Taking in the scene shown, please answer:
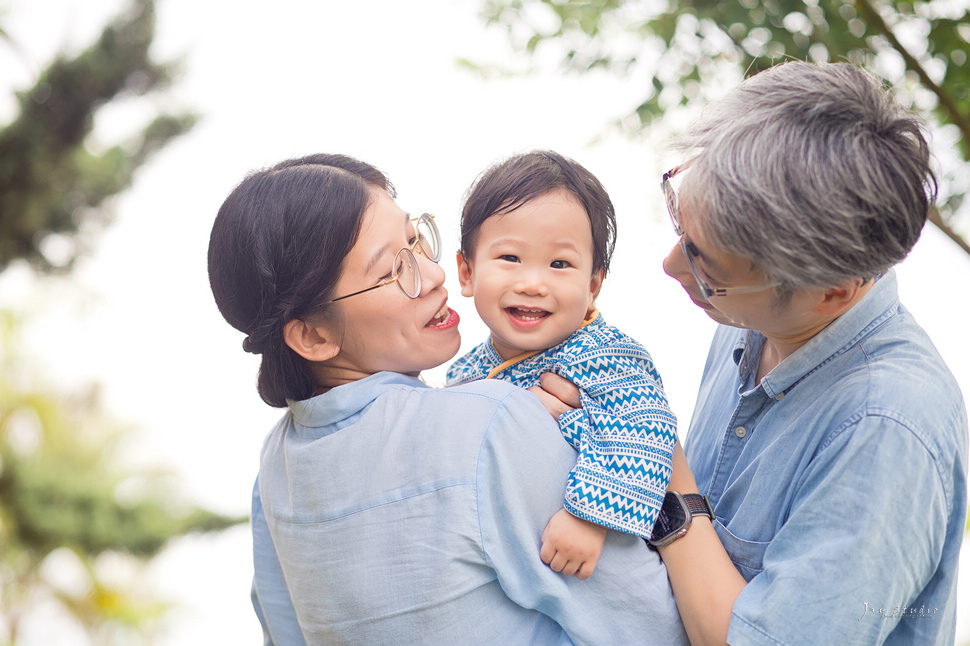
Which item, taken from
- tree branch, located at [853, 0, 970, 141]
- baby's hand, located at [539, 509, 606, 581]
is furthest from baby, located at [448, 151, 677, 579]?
tree branch, located at [853, 0, 970, 141]

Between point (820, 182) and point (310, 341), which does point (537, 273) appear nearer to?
point (310, 341)

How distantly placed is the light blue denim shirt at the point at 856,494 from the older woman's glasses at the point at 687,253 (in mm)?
177

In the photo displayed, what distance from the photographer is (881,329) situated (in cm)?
138

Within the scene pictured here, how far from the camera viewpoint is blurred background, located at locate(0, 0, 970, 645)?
529 centimetres

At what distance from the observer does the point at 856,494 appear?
3.89 feet

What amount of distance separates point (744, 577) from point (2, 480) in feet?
21.4

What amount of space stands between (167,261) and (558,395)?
19.9ft

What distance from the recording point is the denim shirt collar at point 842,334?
138 centimetres

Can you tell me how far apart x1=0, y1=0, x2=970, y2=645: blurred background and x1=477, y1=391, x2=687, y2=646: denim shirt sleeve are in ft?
10.2

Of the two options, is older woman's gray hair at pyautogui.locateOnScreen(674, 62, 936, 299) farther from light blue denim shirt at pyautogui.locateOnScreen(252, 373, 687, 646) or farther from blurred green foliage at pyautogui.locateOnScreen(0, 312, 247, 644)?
blurred green foliage at pyautogui.locateOnScreen(0, 312, 247, 644)

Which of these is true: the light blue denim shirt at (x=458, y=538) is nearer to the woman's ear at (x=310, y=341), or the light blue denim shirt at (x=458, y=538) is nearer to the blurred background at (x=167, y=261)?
the woman's ear at (x=310, y=341)

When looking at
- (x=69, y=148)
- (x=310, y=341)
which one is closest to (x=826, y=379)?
(x=310, y=341)

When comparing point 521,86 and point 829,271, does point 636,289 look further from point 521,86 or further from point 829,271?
point 829,271

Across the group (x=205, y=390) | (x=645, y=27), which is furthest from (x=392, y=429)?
(x=205, y=390)
